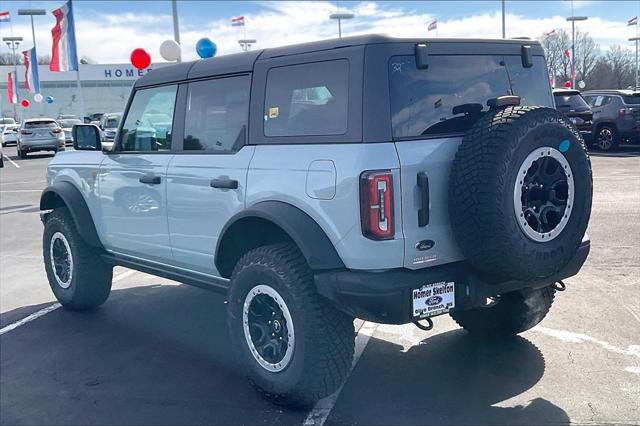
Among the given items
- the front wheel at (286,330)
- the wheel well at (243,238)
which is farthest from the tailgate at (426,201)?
the wheel well at (243,238)

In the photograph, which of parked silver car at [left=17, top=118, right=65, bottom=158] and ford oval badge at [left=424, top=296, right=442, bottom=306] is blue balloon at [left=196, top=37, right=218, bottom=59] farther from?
parked silver car at [left=17, top=118, right=65, bottom=158]

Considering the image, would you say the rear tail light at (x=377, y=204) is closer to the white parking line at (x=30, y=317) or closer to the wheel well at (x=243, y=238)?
the wheel well at (x=243, y=238)

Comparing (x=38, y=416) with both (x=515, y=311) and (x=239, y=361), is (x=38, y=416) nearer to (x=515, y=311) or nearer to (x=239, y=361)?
(x=239, y=361)

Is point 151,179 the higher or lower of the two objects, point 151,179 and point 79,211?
the higher

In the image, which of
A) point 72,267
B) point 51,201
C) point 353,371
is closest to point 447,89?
point 353,371

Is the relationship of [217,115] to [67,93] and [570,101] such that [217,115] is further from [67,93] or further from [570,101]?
[67,93]

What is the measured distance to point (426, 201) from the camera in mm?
3371

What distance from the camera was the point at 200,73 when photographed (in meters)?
4.52

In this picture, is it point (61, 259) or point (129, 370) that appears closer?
point (129, 370)

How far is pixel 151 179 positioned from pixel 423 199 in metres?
2.22

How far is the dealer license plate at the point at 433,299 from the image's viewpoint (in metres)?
3.35

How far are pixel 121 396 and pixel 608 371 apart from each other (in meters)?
3.03

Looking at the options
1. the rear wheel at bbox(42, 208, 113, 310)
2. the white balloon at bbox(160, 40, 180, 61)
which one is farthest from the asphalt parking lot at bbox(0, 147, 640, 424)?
the white balloon at bbox(160, 40, 180, 61)

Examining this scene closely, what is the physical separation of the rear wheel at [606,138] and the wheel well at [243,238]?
1666cm
